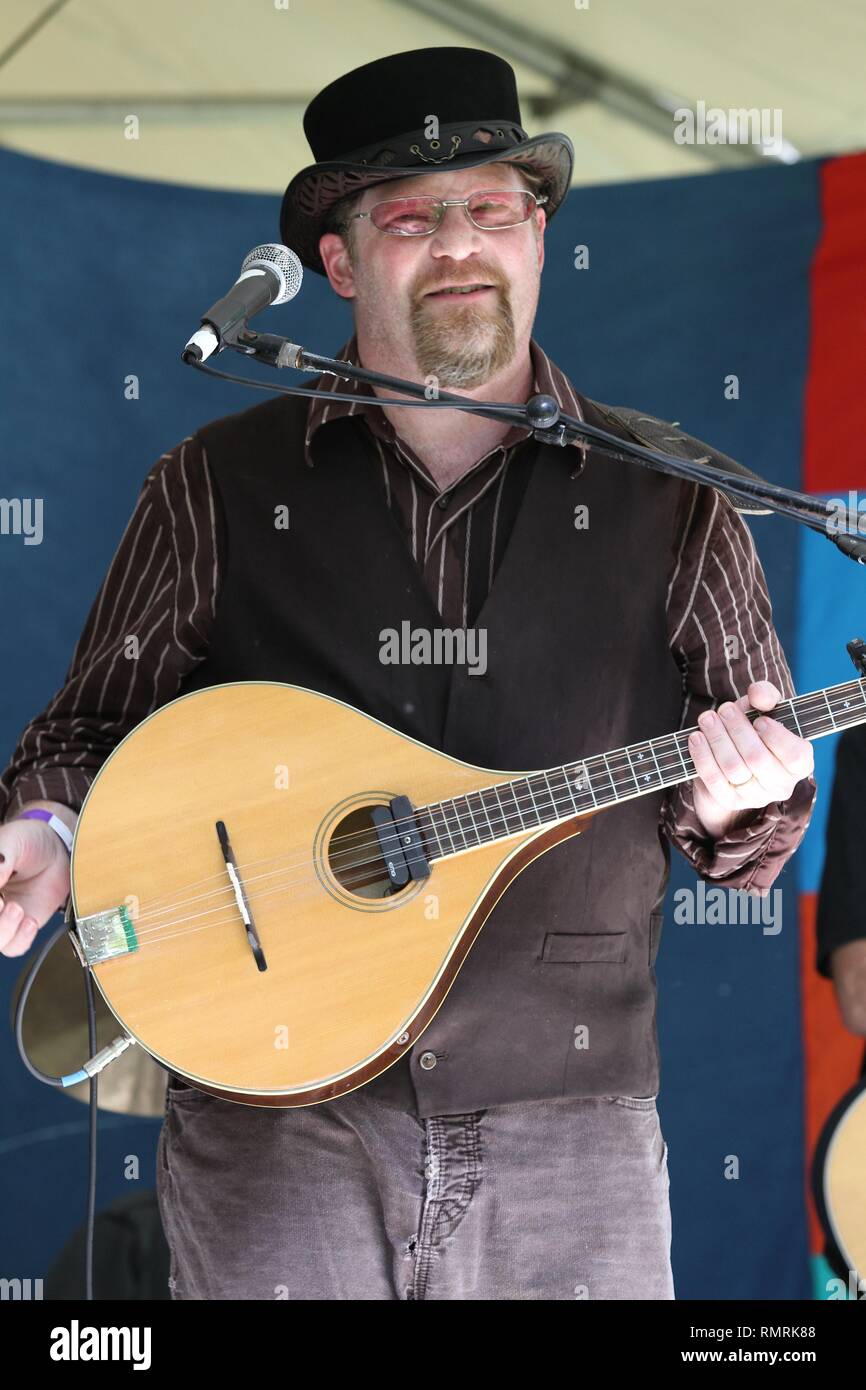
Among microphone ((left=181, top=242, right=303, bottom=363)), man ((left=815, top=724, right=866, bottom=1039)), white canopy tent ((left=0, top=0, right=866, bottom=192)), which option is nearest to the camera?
microphone ((left=181, top=242, right=303, bottom=363))

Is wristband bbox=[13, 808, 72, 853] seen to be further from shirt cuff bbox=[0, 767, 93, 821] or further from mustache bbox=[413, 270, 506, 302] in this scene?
mustache bbox=[413, 270, 506, 302]

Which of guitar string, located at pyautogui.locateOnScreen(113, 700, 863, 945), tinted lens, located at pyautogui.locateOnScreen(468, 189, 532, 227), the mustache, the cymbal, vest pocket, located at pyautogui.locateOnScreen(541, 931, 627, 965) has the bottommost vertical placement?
the cymbal

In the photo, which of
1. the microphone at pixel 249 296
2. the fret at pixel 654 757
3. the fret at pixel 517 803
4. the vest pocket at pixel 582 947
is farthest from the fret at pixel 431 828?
the microphone at pixel 249 296

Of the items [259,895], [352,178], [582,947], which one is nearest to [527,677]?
[582,947]

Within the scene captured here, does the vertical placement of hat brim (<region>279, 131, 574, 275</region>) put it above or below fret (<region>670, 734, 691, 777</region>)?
above

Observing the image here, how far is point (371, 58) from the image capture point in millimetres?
3680

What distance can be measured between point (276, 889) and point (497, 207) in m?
1.20

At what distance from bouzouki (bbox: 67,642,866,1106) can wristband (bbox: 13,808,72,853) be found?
10cm

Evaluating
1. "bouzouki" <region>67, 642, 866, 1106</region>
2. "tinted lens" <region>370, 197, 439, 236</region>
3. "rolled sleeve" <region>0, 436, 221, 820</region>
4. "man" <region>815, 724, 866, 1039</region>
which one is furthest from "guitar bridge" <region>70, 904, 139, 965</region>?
"man" <region>815, 724, 866, 1039</region>

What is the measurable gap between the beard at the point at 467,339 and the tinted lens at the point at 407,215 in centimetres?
13

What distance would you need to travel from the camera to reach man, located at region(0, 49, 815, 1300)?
2285mm

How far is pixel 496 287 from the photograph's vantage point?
2.46 meters

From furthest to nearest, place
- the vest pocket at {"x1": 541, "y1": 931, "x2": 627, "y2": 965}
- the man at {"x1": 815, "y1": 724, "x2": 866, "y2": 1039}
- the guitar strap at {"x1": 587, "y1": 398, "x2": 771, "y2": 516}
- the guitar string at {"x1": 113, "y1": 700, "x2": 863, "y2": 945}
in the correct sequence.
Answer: the man at {"x1": 815, "y1": 724, "x2": 866, "y2": 1039}, the vest pocket at {"x1": 541, "y1": 931, "x2": 627, "y2": 965}, the guitar string at {"x1": 113, "y1": 700, "x2": 863, "y2": 945}, the guitar strap at {"x1": 587, "y1": 398, "x2": 771, "y2": 516}
